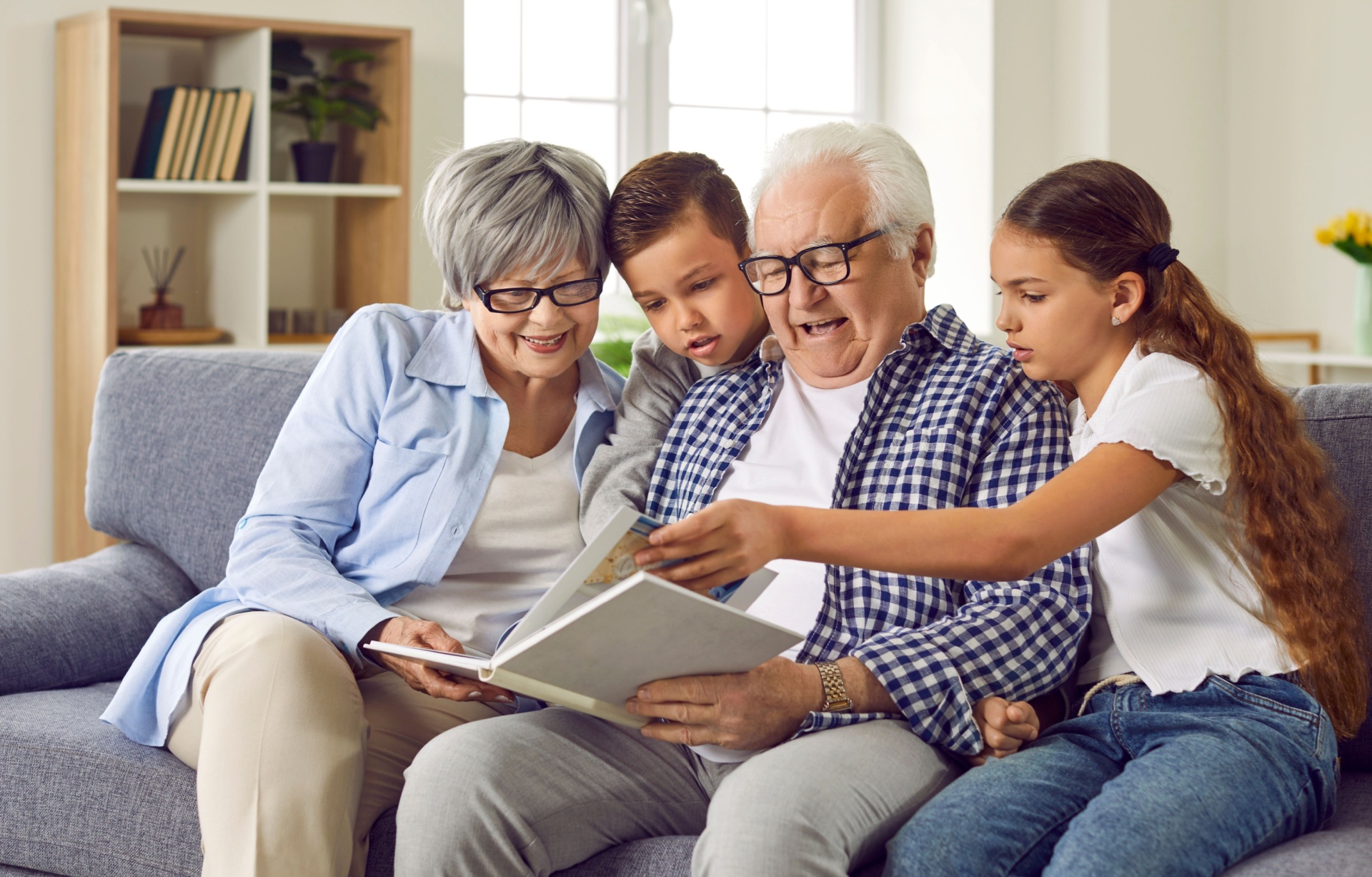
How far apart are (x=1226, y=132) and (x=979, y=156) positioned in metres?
0.91

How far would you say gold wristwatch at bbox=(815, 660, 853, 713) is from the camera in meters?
1.41

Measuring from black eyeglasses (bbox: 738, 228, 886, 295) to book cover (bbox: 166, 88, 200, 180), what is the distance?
2.22 m

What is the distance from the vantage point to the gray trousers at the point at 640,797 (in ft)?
4.12

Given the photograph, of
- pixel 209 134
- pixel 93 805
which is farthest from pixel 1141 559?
pixel 209 134

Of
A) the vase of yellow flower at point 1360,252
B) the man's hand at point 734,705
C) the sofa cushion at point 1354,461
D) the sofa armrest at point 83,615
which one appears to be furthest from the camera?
the vase of yellow flower at point 1360,252

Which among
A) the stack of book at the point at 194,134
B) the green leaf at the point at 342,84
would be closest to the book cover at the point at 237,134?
the stack of book at the point at 194,134

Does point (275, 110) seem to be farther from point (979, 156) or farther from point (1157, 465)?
point (1157, 465)

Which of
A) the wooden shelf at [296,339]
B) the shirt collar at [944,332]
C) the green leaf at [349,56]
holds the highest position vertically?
the green leaf at [349,56]

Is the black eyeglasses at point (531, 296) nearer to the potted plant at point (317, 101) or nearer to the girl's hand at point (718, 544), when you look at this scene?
the girl's hand at point (718, 544)

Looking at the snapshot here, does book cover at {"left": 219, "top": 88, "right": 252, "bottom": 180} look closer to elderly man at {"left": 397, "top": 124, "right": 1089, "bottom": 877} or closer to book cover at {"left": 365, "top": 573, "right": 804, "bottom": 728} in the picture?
elderly man at {"left": 397, "top": 124, "right": 1089, "bottom": 877}

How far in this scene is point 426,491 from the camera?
167 cm

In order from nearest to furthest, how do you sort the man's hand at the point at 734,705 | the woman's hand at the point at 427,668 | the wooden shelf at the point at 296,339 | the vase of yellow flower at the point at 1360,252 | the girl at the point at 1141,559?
1. the girl at the point at 1141,559
2. the man's hand at the point at 734,705
3. the woman's hand at the point at 427,668
4. the wooden shelf at the point at 296,339
5. the vase of yellow flower at the point at 1360,252

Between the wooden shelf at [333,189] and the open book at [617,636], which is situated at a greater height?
the wooden shelf at [333,189]

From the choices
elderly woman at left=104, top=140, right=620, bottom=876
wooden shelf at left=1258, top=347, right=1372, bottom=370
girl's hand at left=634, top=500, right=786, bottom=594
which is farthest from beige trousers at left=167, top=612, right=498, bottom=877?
wooden shelf at left=1258, top=347, right=1372, bottom=370
